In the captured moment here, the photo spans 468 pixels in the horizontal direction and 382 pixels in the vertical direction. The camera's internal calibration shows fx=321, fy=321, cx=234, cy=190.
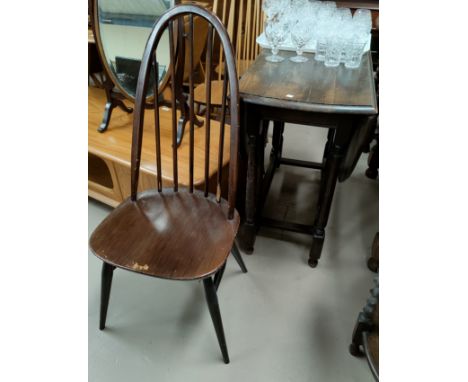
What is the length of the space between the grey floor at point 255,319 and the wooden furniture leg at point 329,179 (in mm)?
128

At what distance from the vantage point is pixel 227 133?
5.29 ft

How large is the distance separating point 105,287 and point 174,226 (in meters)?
0.33

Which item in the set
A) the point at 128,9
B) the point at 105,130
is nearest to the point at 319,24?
the point at 128,9

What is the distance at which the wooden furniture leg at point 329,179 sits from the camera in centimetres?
110

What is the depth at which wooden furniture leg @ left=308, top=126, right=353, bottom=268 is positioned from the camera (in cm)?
110

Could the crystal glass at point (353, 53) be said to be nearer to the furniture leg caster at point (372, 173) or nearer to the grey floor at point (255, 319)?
the grey floor at point (255, 319)

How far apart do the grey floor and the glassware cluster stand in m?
0.84

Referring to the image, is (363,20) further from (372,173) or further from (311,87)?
(372,173)

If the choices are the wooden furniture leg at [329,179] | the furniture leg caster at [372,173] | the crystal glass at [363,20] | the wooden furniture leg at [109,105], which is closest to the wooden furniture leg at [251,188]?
the wooden furniture leg at [329,179]

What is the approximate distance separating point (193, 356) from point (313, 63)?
122 centimetres

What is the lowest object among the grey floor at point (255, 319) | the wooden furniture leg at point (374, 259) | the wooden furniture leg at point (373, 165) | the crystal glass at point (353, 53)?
the grey floor at point (255, 319)

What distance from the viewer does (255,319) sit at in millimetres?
1260

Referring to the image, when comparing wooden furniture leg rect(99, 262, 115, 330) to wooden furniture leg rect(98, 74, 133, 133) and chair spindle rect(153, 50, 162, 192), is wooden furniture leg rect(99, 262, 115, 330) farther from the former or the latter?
wooden furniture leg rect(98, 74, 133, 133)

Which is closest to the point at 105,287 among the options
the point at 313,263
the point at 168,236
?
the point at 168,236
